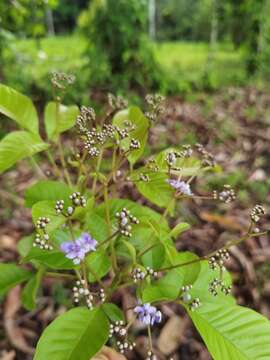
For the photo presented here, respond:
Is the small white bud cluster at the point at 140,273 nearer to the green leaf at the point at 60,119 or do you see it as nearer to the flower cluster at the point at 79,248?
the flower cluster at the point at 79,248

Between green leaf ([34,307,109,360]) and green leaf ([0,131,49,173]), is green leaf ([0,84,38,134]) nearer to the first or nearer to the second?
green leaf ([0,131,49,173])

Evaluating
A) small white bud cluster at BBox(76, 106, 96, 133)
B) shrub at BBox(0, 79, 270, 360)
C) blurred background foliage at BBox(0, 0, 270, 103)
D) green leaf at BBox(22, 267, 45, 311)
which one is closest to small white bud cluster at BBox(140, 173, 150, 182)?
shrub at BBox(0, 79, 270, 360)

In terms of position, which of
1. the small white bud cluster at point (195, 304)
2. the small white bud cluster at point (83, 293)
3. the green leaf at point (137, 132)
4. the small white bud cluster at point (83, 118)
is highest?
the small white bud cluster at point (83, 118)

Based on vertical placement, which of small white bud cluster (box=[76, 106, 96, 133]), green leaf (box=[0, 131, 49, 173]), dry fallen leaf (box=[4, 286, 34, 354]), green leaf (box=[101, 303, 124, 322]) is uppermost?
small white bud cluster (box=[76, 106, 96, 133])

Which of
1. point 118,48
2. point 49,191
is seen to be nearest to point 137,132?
point 49,191

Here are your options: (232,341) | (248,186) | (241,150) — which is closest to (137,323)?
(232,341)

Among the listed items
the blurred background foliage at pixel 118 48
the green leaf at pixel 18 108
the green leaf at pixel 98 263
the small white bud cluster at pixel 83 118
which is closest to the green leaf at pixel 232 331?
the green leaf at pixel 98 263

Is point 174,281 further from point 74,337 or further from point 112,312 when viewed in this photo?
point 74,337
